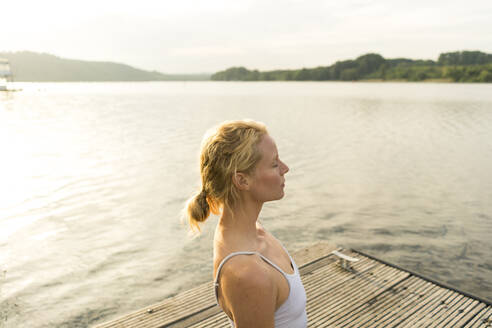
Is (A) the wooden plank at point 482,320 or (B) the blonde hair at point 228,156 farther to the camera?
(A) the wooden plank at point 482,320

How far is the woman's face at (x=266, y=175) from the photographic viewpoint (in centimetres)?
220

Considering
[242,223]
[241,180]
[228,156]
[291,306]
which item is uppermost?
[228,156]

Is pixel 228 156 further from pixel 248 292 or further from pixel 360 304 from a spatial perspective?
pixel 360 304

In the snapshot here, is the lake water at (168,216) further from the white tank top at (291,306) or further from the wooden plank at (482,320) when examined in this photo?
the white tank top at (291,306)

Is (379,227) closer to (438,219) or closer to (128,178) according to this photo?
(438,219)

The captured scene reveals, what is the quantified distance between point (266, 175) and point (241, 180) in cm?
17

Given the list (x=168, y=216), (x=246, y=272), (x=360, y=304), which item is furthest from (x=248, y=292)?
(x=168, y=216)

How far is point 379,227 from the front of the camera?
11609 mm

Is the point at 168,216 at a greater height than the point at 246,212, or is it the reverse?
the point at 246,212

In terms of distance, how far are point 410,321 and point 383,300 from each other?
60 cm

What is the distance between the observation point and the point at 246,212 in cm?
229

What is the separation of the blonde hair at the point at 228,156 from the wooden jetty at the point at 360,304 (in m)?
3.52

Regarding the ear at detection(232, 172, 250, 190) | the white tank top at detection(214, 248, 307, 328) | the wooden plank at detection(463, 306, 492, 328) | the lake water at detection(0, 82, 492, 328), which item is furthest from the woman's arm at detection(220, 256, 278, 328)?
the lake water at detection(0, 82, 492, 328)

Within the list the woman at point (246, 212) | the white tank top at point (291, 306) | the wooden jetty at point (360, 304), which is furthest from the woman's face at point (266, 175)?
the wooden jetty at point (360, 304)
